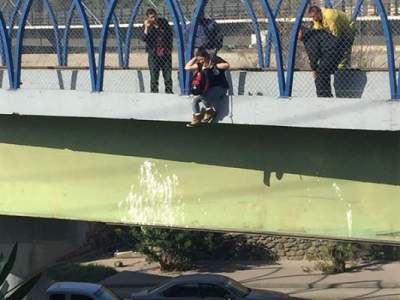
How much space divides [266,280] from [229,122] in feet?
46.1

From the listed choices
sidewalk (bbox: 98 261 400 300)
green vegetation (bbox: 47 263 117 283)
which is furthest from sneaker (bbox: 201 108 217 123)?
green vegetation (bbox: 47 263 117 283)

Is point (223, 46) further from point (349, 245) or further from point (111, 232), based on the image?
point (111, 232)

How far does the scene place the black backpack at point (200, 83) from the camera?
29.1 ft

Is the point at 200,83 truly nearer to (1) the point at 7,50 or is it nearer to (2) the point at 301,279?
(1) the point at 7,50

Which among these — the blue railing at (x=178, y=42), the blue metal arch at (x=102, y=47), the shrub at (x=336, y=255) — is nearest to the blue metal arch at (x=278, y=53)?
the blue railing at (x=178, y=42)

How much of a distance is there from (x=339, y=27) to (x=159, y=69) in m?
2.18

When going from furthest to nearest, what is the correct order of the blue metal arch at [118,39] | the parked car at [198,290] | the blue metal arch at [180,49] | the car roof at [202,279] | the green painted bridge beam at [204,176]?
the car roof at [202,279]
the parked car at [198,290]
the blue metal arch at [118,39]
the blue metal arch at [180,49]
the green painted bridge beam at [204,176]

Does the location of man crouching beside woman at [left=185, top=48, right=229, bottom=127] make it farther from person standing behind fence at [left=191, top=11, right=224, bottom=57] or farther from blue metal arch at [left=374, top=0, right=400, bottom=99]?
blue metal arch at [left=374, top=0, right=400, bottom=99]

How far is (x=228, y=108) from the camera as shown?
899 cm

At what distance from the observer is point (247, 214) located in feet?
32.1

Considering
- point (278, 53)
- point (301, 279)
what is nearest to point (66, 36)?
point (278, 53)

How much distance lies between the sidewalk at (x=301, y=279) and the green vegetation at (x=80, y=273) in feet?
1.12

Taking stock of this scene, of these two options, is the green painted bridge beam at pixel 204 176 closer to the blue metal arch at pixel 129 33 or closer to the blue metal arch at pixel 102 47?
the blue metal arch at pixel 102 47

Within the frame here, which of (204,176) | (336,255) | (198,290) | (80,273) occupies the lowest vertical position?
(198,290)
